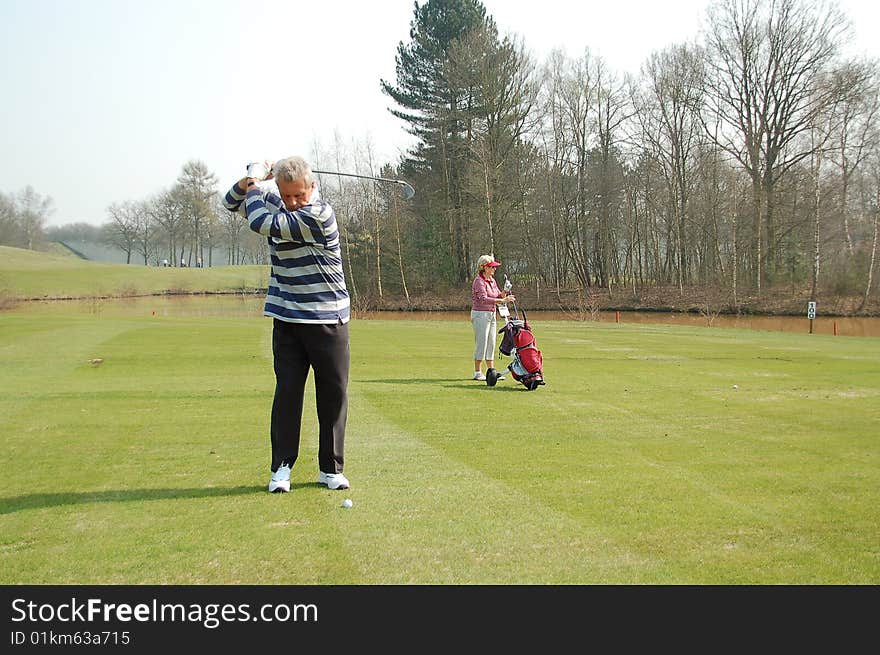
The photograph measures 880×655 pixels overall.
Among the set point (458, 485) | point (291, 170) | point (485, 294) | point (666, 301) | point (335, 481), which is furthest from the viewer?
point (666, 301)

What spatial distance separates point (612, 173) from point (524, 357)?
5417cm

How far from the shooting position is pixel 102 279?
91.7 metres

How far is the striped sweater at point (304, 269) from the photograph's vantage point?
218 inches

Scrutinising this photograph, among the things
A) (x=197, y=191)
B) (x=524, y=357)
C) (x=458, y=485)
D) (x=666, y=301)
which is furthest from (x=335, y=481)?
(x=197, y=191)

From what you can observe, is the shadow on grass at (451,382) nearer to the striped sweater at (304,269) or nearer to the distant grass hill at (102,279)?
the striped sweater at (304,269)

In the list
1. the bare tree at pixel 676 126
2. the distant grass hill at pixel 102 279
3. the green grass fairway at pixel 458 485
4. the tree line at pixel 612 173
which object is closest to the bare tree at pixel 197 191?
the distant grass hill at pixel 102 279

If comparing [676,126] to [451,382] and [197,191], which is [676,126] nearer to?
[451,382]

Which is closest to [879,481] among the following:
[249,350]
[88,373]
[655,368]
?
[655,368]

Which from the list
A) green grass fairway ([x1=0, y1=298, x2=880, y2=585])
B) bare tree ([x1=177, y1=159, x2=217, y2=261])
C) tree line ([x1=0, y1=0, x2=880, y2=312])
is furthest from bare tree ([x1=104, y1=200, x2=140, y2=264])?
green grass fairway ([x1=0, y1=298, x2=880, y2=585])

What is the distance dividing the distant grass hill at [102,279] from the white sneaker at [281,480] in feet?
253

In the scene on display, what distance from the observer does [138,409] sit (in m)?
9.95

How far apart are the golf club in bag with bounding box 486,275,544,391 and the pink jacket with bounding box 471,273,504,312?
465 mm

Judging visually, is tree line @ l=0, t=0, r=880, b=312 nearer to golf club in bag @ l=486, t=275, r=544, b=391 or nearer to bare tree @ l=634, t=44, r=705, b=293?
bare tree @ l=634, t=44, r=705, b=293
